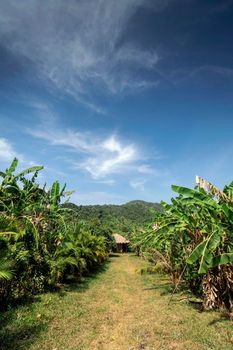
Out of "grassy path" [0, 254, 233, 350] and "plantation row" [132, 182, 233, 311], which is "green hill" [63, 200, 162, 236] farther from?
"grassy path" [0, 254, 233, 350]

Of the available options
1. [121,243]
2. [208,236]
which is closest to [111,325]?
[208,236]

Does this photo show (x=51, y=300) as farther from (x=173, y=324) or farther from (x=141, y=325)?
(x=173, y=324)

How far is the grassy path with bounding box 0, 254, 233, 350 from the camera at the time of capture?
22.2 feet

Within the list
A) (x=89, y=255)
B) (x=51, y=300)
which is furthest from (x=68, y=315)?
(x=89, y=255)

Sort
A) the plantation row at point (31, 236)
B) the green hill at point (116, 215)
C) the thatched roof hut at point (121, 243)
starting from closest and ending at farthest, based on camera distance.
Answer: the plantation row at point (31, 236) < the thatched roof hut at point (121, 243) < the green hill at point (116, 215)

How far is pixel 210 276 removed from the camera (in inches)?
373

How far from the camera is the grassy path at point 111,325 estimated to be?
22.2 feet

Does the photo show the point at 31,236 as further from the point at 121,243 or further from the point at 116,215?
the point at 116,215

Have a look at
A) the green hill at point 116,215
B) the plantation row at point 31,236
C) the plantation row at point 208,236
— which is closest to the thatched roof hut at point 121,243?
the green hill at point 116,215

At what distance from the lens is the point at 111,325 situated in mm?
8250

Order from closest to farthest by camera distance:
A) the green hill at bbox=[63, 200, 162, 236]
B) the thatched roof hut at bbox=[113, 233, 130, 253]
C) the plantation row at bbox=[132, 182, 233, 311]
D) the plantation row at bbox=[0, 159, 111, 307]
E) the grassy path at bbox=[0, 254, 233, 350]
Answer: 1. the grassy path at bbox=[0, 254, 233, 350]
2. the plantation row at bbox=[132, 182, 233, 311]
3. the plantation row at bbox=[0, 159, 111, 307]
4. the thatched roof hut at bbox=[113, 233, 130, 253]
5. the green hill at bbox=[63, 200, 162, 236]

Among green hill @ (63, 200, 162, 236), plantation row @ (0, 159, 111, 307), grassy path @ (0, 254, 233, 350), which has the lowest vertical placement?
grassy path @ (0, 254, 233, 350)

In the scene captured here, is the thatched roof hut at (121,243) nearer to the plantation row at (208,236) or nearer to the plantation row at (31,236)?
the plantation row at (31,236)

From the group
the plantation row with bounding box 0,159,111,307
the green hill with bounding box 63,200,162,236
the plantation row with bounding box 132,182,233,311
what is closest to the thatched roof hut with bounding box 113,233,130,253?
the green hill with bounding box 63,200,162,236
